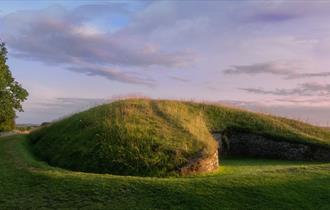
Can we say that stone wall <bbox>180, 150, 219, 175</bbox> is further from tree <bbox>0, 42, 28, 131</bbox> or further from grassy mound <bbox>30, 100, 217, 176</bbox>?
tree <bbox>0, 42, 28, 131</bbox>

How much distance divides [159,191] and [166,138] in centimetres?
660

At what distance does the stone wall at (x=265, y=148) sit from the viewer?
2728 centimetres

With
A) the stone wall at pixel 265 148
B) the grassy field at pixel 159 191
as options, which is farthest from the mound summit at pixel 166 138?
the grassy field at pixel 159 191

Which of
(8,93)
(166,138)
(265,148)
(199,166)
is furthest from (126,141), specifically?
(8,93)

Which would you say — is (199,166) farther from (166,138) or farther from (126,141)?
(126,141)

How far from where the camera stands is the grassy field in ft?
45.6

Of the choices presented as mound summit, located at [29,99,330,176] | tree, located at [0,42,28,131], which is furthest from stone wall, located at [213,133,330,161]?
tree, located at [0,42,28,131]

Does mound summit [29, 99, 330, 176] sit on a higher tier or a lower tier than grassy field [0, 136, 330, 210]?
higher

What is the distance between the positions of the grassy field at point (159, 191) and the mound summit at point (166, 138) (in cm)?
307

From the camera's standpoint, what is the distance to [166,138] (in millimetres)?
21062

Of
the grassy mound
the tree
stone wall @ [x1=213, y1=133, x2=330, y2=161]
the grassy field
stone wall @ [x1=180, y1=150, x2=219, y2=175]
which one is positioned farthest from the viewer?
the tree

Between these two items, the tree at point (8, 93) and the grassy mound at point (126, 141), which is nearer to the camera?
the grassy mound at point (126, 141)

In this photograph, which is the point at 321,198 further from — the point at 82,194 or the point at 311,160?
the point at 311,160

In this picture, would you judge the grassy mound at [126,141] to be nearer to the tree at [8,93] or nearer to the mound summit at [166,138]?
the mound summit at [166,138]
